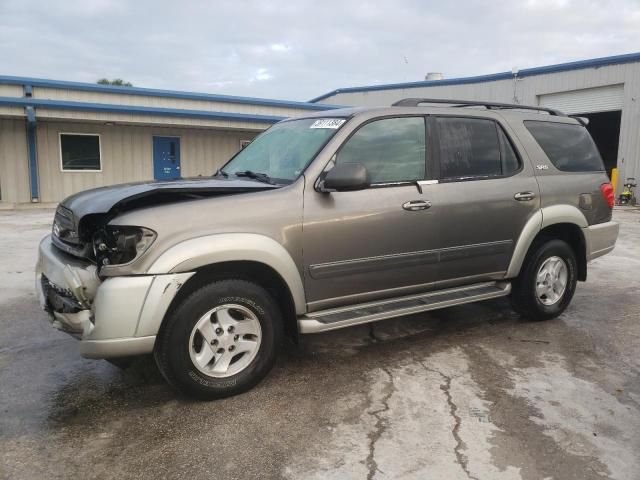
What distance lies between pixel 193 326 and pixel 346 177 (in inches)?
53.3

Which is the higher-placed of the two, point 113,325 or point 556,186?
point 556,186

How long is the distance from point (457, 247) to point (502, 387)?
115 centimetres

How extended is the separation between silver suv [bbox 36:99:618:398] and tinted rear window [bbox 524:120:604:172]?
0.07ft

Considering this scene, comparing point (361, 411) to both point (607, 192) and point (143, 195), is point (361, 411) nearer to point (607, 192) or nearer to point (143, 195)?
point (143, 195)

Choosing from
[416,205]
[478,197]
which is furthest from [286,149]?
[478,197]

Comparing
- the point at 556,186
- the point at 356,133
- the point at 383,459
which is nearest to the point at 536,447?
the point at 383,459

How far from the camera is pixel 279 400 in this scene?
3461 mm

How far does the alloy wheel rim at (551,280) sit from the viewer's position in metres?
4.97

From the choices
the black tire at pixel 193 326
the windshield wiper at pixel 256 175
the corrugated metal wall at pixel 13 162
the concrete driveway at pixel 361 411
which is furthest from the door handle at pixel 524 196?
the corrugated metal wall at pixel 13 162

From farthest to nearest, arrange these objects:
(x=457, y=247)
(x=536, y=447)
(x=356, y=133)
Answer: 1. (x=457, y=247)
2. (x=356, y=133)
3. (x=536, y=447)

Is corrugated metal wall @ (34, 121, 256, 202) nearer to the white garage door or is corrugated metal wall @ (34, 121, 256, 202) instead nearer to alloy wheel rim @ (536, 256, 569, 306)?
the white garage door

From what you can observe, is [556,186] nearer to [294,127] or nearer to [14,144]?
[294,127]

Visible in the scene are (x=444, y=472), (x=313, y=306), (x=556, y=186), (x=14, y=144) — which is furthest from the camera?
(x=14, y=144)

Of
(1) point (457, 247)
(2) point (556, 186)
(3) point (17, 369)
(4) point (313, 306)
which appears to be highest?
(2) point (556, 186)
